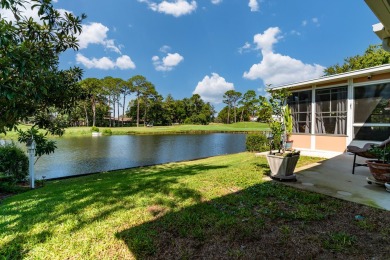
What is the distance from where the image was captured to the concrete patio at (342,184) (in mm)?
3055

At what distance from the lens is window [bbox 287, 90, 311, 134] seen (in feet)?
25.0

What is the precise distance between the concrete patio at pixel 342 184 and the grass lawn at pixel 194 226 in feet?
1.18

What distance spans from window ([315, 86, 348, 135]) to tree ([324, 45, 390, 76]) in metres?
11.3

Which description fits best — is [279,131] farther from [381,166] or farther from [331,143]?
[331,143]

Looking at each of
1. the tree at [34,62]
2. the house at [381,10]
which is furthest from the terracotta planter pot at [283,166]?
the tree at [34,62]

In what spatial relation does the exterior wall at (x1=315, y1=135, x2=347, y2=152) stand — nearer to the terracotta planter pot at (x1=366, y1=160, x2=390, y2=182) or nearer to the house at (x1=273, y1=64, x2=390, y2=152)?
the house at (x1=273, y1=64, x2=390, y2=152)

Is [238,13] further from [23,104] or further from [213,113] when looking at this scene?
[213,113]

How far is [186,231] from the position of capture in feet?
7.06

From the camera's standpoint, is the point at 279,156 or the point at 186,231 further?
the point at 279,156

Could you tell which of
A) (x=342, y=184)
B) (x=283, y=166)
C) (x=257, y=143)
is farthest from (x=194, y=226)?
(x=257, y=143)

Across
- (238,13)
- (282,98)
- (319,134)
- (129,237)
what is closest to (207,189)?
(129,237)

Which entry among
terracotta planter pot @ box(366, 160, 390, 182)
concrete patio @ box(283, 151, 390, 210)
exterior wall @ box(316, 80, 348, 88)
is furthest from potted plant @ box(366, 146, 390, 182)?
exterior wall @ box(316, 80, 348, 88)

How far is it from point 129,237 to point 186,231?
0.58m

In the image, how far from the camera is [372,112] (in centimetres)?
631
